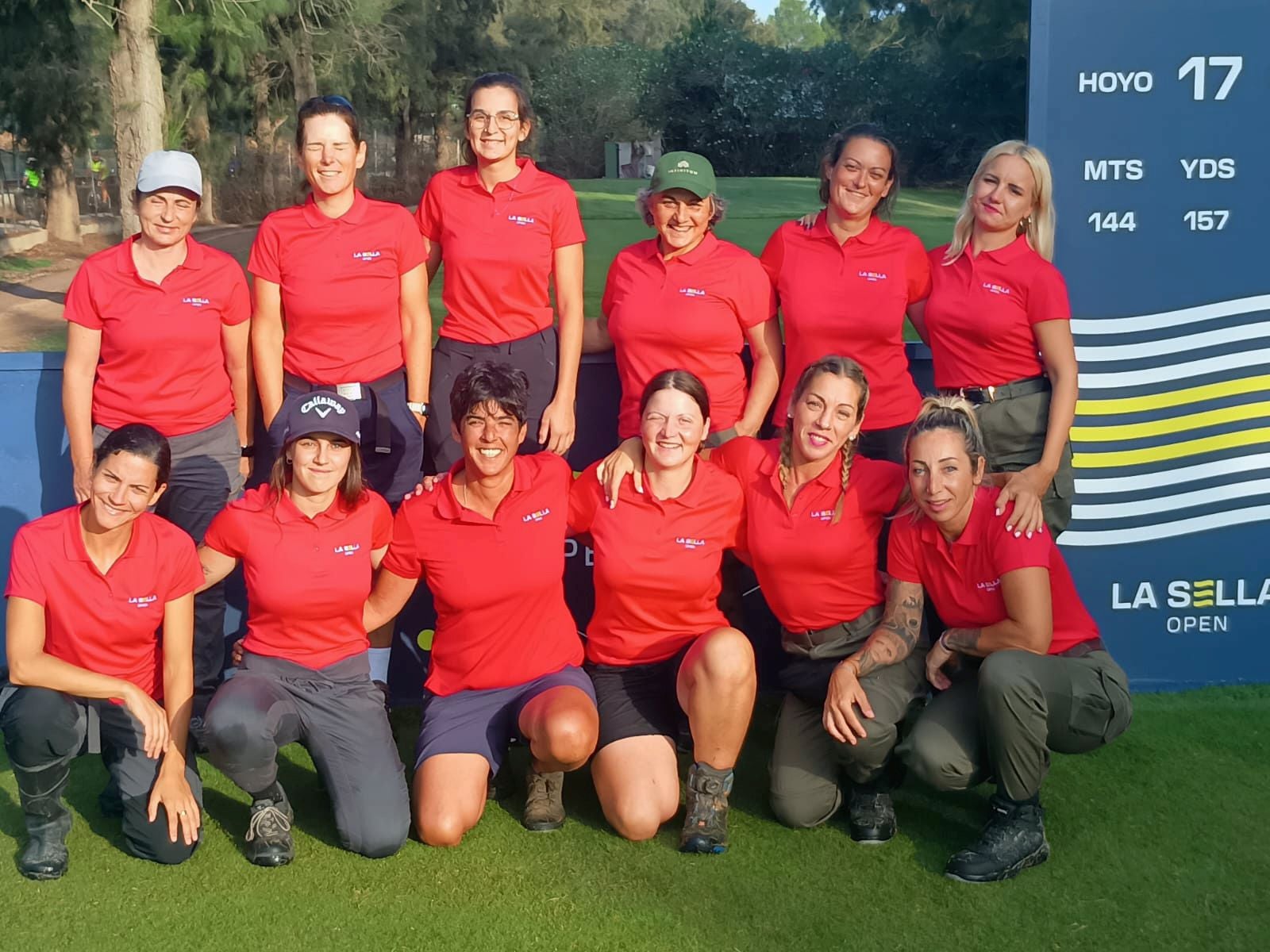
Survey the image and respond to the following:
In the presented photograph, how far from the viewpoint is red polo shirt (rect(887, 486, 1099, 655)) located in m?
3.47

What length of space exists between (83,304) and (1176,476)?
3.52m

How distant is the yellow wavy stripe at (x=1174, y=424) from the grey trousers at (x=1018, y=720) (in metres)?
1.10

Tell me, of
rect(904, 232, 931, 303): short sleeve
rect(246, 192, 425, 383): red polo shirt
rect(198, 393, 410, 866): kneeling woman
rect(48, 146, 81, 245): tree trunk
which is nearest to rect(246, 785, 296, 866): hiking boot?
rect(198, 393, 410, 866): kneeling woman

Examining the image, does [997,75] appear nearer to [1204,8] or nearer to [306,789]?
[1204,8]

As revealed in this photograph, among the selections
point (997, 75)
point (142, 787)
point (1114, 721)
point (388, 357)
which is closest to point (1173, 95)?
point (1114, 721)

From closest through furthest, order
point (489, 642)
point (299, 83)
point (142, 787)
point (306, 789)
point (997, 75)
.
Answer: point (142, 787) < point (489, 642) < point (306, 789) < point (299, 83) < point (997, 75)

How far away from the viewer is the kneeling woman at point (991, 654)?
338 cm

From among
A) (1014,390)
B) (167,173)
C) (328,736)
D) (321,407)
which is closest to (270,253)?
(167,173)

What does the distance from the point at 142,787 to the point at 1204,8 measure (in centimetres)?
397

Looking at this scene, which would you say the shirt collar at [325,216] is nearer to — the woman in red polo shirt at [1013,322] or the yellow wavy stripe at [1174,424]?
the woman in red polo shirt at [1013,322]

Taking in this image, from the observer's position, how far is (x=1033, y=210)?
396cm

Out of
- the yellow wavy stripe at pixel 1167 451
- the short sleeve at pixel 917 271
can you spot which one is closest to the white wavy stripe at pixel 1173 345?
the yellow wavy stripe at pixel 1167 451

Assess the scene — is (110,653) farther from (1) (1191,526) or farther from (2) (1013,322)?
(1) (1191,526)

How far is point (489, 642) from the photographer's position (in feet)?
12.1
